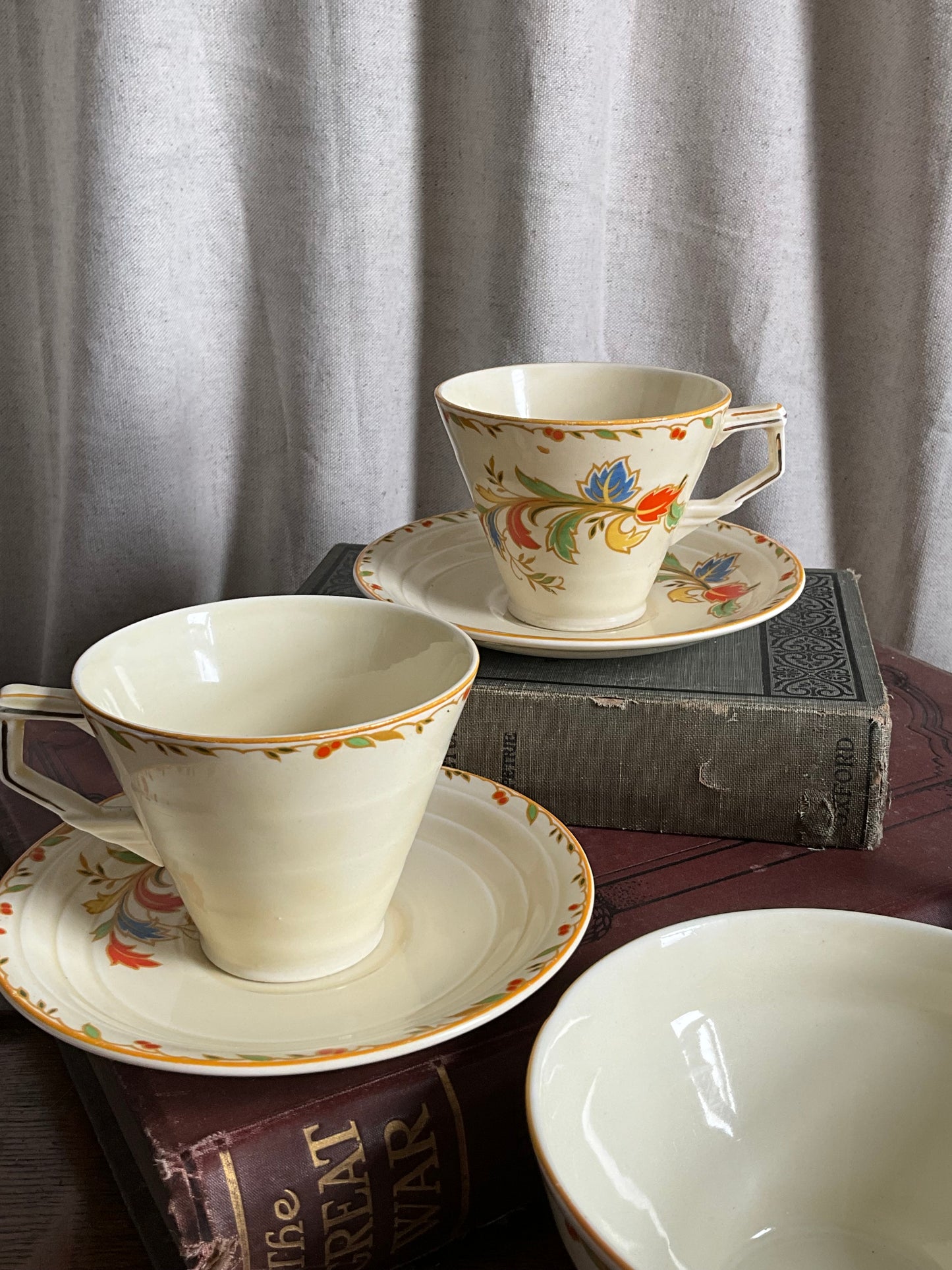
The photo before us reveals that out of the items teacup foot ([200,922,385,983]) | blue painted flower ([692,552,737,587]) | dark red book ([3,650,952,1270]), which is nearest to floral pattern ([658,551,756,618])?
blue painted flower ([692,552,737,587])

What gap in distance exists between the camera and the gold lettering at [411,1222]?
1.27 ft

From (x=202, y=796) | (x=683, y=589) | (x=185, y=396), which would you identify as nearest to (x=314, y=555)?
(x=185, y=396)

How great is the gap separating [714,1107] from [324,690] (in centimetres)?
20

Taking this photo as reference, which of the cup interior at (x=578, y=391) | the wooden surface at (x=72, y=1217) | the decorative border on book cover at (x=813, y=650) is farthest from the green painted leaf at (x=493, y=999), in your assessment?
the cup interior at (x=578, y=391)

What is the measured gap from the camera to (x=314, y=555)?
855 millimetres

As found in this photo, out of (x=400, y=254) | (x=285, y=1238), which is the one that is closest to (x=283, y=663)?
(x=285, y=1238)

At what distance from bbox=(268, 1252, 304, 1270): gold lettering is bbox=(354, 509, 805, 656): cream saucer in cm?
25

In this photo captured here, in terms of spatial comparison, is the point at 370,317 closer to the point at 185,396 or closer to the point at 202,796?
the point at 185,396

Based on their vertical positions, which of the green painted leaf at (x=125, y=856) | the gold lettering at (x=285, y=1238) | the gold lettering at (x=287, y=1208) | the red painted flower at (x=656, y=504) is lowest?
the gold lettering at (x=285, y=1238)

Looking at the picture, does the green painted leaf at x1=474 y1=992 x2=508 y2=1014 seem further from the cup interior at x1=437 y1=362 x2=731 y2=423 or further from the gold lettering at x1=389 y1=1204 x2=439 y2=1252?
the cup interior at x1=437 y1=362 x2=731 y2=423

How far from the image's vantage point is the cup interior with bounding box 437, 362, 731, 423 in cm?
60

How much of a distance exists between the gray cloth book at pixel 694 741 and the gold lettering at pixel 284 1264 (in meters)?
0.22

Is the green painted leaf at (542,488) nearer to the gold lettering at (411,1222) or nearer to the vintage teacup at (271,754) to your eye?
the vintage teacup at (271,754)

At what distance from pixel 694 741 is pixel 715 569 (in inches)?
5.2
